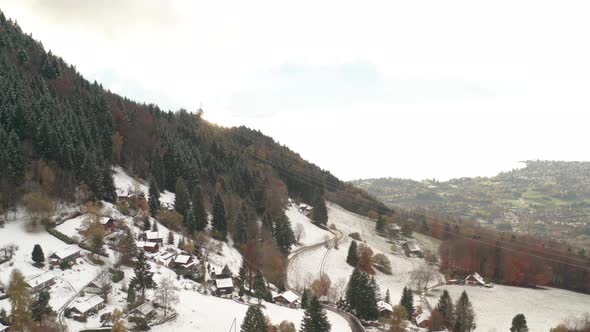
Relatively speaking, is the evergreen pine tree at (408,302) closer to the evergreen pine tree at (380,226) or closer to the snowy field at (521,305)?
the snowy field at (521,305)

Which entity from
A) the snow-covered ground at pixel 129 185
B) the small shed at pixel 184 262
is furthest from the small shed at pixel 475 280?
the snow-covered ground at pixel 129 185

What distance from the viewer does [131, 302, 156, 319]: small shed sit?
159 feet

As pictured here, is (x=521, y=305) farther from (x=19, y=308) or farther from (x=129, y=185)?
(x=129, y=185)

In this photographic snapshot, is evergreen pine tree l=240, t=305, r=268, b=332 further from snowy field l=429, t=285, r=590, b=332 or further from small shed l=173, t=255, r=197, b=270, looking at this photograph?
snowy field l=429, t=285, r=590, b=332

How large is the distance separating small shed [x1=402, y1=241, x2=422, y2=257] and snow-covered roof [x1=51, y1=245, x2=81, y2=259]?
331ft

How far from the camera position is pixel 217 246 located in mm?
83312

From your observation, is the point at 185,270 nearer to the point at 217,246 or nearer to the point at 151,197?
the point at 217,246

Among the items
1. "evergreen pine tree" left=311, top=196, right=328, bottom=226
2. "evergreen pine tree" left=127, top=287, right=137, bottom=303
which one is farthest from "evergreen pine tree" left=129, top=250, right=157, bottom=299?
"evergreen pine tree" left=311, top=196, right=328, bottom=226

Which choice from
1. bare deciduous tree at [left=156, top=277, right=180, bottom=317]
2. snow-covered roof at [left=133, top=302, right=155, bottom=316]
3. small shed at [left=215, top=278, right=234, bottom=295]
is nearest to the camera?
snow-covered roof at [left=133, top=302, right=155, bottom=316]

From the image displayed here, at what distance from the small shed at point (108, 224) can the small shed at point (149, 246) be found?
5904 millimetres

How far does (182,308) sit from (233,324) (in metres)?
8.27

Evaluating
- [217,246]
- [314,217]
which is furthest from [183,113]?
[217,246]

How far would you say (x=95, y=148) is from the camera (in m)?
94.6

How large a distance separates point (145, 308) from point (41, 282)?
14.5 metres
